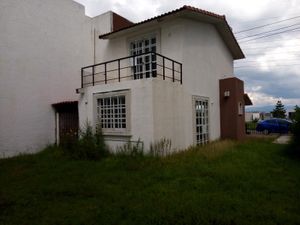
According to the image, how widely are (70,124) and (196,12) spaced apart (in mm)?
8275

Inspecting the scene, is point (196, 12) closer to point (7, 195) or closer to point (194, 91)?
point (194, 91)

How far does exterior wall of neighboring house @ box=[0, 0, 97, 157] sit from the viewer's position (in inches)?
433

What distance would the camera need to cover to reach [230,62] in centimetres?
1680

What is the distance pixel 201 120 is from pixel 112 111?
4.62 m

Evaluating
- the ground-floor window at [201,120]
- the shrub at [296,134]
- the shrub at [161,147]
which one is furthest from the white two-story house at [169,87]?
the shrub at [296,134]

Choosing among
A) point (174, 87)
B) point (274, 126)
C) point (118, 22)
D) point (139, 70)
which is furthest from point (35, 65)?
point (274, 126)

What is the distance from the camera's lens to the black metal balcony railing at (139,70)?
10.2m

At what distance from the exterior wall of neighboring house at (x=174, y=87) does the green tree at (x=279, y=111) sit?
47217 millimetres

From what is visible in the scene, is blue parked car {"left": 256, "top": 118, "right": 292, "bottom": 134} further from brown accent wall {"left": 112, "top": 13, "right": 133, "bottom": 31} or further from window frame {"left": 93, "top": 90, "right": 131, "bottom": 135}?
window frame {"left": 93, "top": 90, "right": 131, "bottom": 135}

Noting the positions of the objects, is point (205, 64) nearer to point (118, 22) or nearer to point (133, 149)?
point (118, 22)

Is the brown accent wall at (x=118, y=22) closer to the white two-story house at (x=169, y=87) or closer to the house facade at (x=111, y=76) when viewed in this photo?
the house facade at (x=111, y=76)

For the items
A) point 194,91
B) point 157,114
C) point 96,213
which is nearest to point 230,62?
point 194,91

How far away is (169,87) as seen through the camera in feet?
31.7

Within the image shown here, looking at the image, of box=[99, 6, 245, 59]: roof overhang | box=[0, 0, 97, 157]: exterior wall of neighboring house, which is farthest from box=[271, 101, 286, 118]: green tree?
box=[0, 0, 97, 157]: exterior wall of neighboring house
